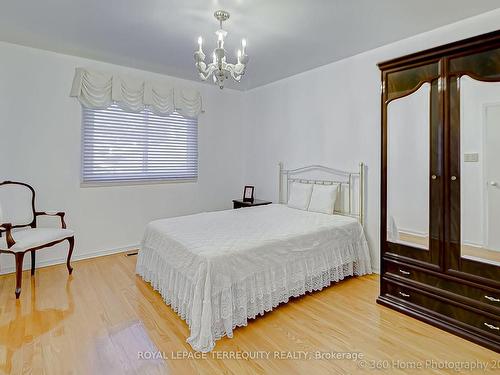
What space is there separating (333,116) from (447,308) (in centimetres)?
250

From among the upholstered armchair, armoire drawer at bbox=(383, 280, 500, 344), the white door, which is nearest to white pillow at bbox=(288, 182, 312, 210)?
armoire drawer at bbox=(383, 280, 500, 344)

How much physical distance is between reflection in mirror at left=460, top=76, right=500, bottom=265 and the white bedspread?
1186 mm

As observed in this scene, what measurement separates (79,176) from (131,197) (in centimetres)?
72

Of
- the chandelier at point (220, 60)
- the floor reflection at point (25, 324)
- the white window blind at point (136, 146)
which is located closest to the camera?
the floor reflection at point (25, 324)

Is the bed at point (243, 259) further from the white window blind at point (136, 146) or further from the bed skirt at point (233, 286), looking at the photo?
the white window blind at point (136, 146)

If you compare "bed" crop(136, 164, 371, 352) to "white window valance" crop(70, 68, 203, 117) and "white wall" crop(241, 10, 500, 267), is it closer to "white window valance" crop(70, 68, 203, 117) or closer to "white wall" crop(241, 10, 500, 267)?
"white wall" crop(241, 10, 500, 267)

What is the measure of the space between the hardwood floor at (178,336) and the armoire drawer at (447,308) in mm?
140

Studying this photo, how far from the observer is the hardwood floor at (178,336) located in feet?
6.01

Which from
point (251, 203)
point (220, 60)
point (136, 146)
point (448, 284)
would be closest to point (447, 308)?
point (448, 284)

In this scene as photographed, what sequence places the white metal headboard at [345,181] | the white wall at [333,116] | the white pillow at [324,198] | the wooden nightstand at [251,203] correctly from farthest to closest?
the wooden nightstand at [251,203], the white pillow at [324,198], the white metal headboard at [345,181], the white wall at [333,116]

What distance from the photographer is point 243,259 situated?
2289 mm

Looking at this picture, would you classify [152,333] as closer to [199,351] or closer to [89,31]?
[199,351]

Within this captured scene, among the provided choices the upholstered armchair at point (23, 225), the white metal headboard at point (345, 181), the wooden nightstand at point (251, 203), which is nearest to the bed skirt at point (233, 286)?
the white metal headboard at point (345, 181)

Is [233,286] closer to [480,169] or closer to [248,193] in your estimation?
[480,169]
